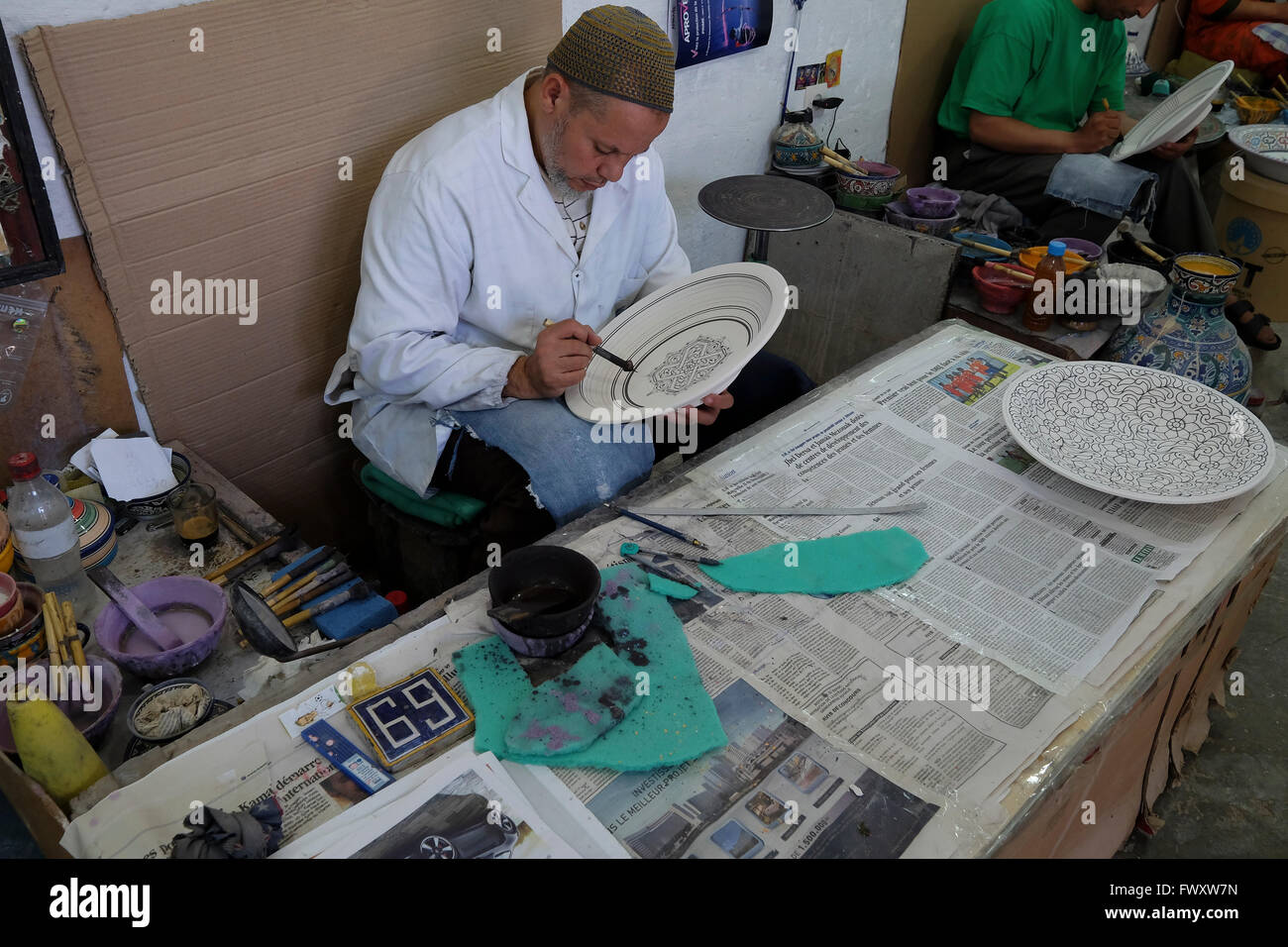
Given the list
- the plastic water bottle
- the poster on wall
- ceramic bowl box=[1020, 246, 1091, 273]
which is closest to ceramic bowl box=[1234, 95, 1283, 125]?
ceramic bowl box=[1020, 246, 1091, 273]

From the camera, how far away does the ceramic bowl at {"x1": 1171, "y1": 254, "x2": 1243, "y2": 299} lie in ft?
7.59

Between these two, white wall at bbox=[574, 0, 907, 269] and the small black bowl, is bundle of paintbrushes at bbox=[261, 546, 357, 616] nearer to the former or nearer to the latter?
the small black bowl

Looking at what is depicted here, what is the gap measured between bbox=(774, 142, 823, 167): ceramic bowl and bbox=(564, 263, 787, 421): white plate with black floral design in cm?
128

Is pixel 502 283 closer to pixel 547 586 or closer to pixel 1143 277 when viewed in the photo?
pixel 547 586

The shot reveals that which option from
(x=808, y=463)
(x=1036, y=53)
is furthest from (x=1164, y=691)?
(x=1036, y=53)

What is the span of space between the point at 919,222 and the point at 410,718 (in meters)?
2.42

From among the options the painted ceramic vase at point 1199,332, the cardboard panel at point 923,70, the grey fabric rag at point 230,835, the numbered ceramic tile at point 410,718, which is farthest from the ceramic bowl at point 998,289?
the grey fabric rag at point 230,835

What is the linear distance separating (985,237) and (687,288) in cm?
137

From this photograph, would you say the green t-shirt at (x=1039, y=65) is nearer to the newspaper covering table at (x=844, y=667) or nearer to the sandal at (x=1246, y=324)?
the sandal at (x=1246, y=324)

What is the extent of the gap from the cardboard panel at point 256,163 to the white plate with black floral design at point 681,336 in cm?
67

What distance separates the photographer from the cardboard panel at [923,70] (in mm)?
3613

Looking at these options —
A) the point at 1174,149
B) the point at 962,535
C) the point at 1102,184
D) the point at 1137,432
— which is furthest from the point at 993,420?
the point at 1174,149

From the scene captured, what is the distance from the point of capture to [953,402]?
2010 millimetres

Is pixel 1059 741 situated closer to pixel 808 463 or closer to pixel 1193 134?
pixel 808 463
